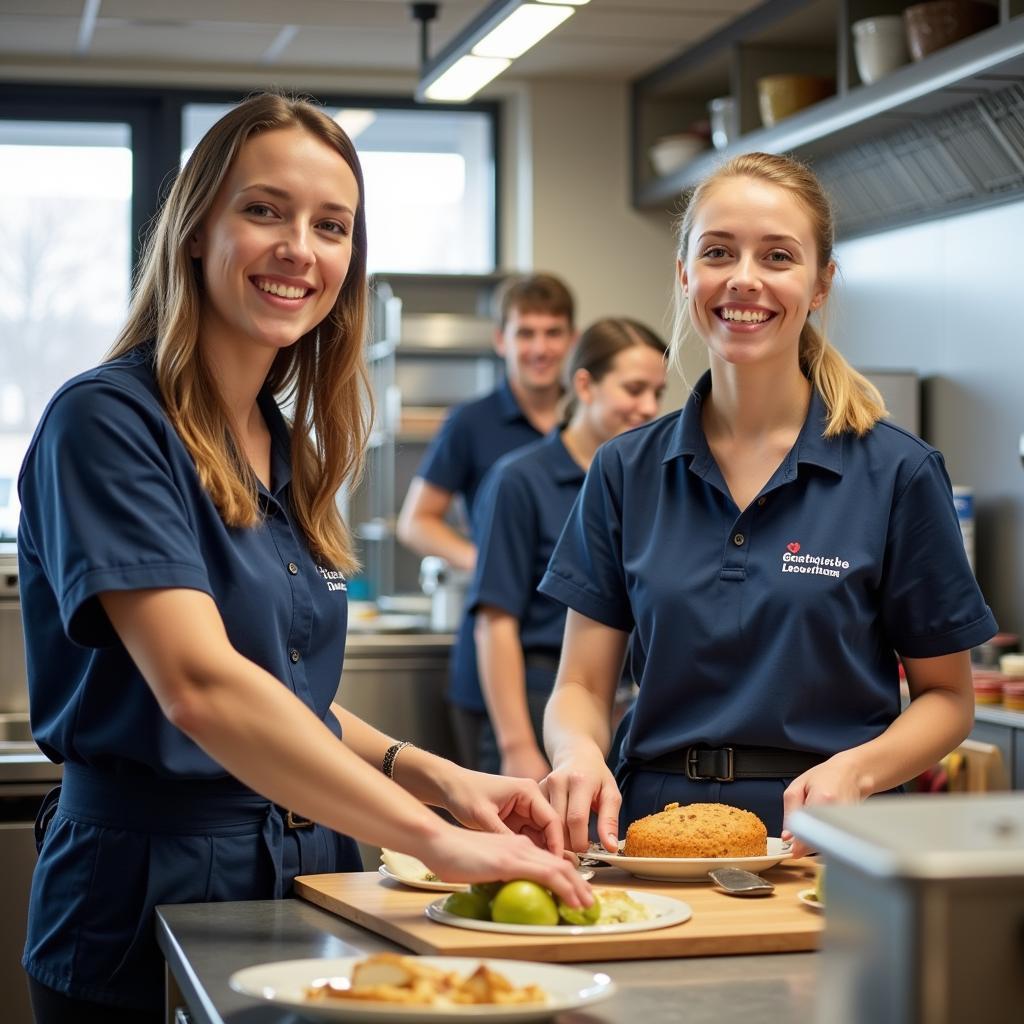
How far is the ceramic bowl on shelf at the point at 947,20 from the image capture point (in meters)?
4.03

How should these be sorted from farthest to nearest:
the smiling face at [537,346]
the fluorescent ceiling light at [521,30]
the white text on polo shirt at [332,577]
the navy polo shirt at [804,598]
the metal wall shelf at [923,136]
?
the smiling face at [537,346] < the fluorescent ceiling light at [521,30] < the metal wall shelf at [923,136] < the navy polo shirt at [804,598] < the white text on polo shirt at [332,577]

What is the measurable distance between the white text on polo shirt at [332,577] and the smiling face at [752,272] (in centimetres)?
58

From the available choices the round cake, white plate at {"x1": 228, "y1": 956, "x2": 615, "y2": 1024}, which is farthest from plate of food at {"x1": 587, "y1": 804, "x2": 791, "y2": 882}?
white plate at {"x1": 228, "y1": 956, "x2": 615, "y2": 1024}

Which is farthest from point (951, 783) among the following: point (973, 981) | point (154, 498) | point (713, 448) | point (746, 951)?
point (973, 981)

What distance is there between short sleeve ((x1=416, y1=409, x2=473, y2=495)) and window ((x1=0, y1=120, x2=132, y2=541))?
6.79ft

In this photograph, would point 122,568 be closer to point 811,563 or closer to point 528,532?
point 811,563

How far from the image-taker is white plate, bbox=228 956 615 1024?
3.67 feet

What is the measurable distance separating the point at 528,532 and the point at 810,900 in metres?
2.11

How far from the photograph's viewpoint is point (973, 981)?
3.05 ft

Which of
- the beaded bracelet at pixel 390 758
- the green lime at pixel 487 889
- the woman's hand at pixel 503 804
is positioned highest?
the beaded bracelet at pixel 390 758

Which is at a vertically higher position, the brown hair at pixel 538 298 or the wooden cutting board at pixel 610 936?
the brown hair at pixel 538 298

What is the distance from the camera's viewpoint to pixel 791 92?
4.92 meters

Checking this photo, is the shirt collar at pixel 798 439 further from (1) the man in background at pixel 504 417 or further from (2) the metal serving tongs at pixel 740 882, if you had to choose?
(1) the man in background at pixel 504 417

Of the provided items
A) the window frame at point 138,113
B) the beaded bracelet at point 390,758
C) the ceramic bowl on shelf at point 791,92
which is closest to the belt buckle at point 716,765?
the beaded bracelet at point 390,758
